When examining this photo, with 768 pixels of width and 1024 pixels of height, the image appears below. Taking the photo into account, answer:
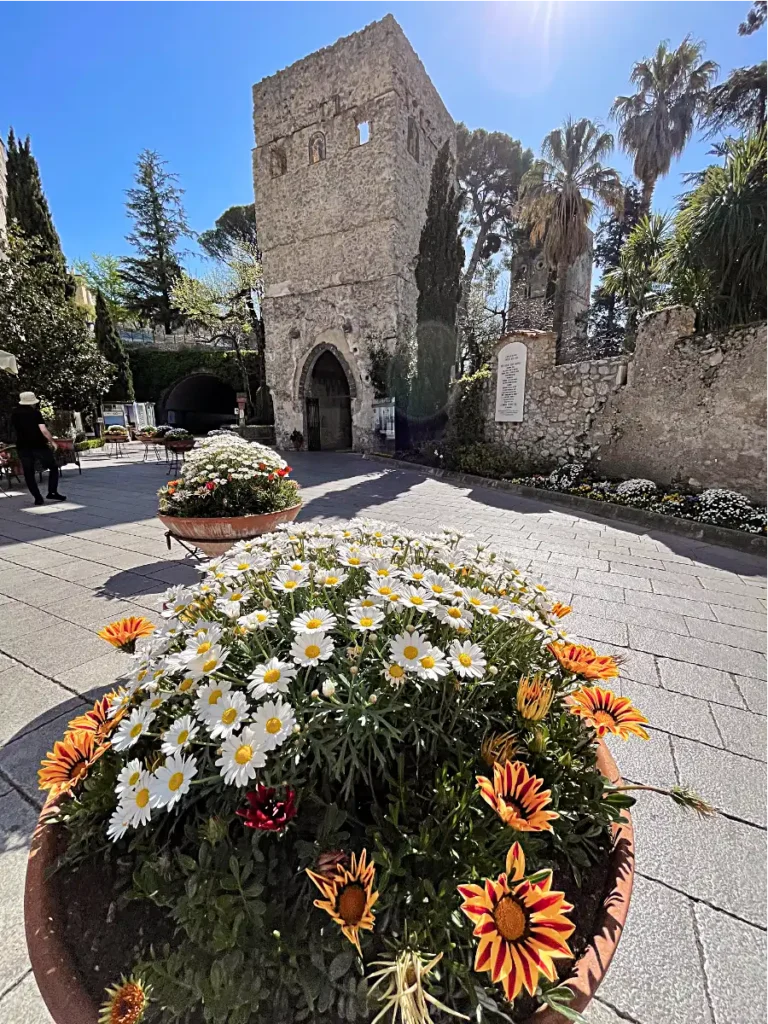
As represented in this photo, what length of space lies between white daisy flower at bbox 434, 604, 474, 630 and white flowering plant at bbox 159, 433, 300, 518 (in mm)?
2074

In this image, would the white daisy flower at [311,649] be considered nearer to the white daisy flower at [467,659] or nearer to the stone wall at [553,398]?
the white daisy flower at [467,659]

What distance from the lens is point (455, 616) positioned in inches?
37.3

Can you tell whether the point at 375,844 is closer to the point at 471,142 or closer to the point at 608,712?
the point at 608,712

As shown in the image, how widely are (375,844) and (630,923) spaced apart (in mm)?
717

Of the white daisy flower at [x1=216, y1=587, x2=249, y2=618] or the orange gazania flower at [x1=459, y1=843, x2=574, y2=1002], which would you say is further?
the white daisy flower at [x1=216, y1=587, x2=249, y2=618]

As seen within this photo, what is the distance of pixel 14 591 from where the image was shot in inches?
112

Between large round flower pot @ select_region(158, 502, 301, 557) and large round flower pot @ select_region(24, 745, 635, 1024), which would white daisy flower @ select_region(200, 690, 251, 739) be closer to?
large round flower pot @ select_region(24, 745, 635, 1024)

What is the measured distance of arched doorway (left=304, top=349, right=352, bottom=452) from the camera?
43.3ft

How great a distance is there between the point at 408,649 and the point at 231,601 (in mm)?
436

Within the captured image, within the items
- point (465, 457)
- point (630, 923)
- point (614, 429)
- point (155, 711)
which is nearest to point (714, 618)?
point (630, 923)

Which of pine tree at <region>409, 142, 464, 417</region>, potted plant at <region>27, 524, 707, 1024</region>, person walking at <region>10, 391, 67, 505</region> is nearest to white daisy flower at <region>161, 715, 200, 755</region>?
potted plant at <region>27, 524, 707, 1024</region>

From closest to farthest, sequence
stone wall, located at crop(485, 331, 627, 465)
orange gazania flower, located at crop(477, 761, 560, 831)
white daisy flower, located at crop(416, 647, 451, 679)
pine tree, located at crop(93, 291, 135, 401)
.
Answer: orange gazania flower, located at crop(477, 761, 560, 831)
white daisy flower, located at crop(416, 647, 451, 679)
stone wall, located at crop(485, 331, 627, 465)
pine tree, located at crop(93, 291, 135, 401)

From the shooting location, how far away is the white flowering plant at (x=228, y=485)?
2.71 meters

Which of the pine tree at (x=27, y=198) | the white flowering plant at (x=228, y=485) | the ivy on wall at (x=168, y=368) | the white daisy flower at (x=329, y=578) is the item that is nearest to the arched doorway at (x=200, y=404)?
the ivy on wall at (x=168, y=368)
